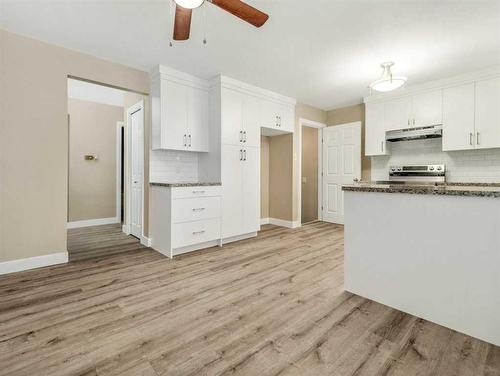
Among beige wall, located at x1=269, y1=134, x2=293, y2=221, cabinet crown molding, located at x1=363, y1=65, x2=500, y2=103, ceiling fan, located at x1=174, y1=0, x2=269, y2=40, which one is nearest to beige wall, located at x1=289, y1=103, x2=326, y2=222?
beige wall, located at x1=269, y1=134, x2=293, y2=221

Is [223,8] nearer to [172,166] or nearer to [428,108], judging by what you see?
[172,166]

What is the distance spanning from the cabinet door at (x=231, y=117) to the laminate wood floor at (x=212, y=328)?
204 centimetres

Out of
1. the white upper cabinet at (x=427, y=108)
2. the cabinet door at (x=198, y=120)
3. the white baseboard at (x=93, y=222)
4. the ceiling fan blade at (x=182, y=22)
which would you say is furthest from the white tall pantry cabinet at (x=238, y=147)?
the white baseboard at (x=93, y=222)

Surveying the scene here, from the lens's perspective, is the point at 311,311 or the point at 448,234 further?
the point at 311,311

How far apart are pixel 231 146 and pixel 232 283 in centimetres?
219

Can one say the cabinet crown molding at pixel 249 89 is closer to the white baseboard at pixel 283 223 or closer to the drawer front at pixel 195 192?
the drawer front at pixel 195 192

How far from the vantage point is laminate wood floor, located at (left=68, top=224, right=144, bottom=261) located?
3443mm

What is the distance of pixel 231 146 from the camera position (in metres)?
→ 3.95

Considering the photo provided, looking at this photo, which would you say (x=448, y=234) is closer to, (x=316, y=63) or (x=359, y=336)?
(x=359, y=336)

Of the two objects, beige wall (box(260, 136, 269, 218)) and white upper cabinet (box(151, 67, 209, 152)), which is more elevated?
white upper cabinet (box(151, 67, 209, 152))

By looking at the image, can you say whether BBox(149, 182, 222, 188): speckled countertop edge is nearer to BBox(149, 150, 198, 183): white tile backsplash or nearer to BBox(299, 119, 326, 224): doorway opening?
BBox(149, 150, 198, 183): white tile backsplash

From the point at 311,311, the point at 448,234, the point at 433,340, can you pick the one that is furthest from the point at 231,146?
the point at 433,340

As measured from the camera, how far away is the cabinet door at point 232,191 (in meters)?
3.86

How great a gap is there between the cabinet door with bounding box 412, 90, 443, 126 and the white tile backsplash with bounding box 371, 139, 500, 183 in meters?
0.41
